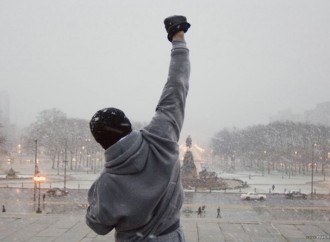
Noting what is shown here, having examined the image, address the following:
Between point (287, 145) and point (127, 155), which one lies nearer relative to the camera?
point (127, 155)

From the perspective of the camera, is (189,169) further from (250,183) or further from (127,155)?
(127,155)

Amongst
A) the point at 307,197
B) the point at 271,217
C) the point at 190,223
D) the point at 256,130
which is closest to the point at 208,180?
the point at 307,197

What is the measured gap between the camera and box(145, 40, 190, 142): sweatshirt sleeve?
7.05 feet

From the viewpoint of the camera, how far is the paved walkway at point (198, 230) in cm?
841

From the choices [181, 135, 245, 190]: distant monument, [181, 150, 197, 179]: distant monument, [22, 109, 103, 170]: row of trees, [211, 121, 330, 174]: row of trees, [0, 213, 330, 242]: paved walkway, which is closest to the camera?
[0, 213, 330, 242]: paved walkway

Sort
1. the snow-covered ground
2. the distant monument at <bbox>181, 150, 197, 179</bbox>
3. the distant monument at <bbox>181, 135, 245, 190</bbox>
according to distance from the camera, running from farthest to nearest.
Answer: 1. the distant monument at <bbox>181, 150, 197, 179</bbox>
2. the distant monument at <bbox>181, 135, 245, 190</bbox>
3. the snow-covered ground

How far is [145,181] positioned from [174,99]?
501mm

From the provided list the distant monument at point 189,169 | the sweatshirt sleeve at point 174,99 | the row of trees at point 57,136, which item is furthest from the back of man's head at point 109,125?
the row of trees at point 57,136

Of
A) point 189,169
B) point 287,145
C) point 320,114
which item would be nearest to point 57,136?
point 189,169

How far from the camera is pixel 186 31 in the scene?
235cm

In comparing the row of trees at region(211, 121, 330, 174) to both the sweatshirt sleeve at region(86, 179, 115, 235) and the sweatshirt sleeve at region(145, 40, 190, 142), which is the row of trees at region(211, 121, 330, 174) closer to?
the sweatshirt sleeve at region(145, 40, 190, 142)

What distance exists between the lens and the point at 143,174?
81.3 inches

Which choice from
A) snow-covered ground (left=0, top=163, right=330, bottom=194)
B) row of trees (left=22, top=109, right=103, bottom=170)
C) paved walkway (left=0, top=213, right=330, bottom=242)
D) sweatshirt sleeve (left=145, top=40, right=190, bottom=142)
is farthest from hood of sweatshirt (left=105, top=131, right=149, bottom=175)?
row of trees (left=22, top=109, right=103, bottom=170)

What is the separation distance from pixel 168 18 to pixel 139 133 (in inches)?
29.5
